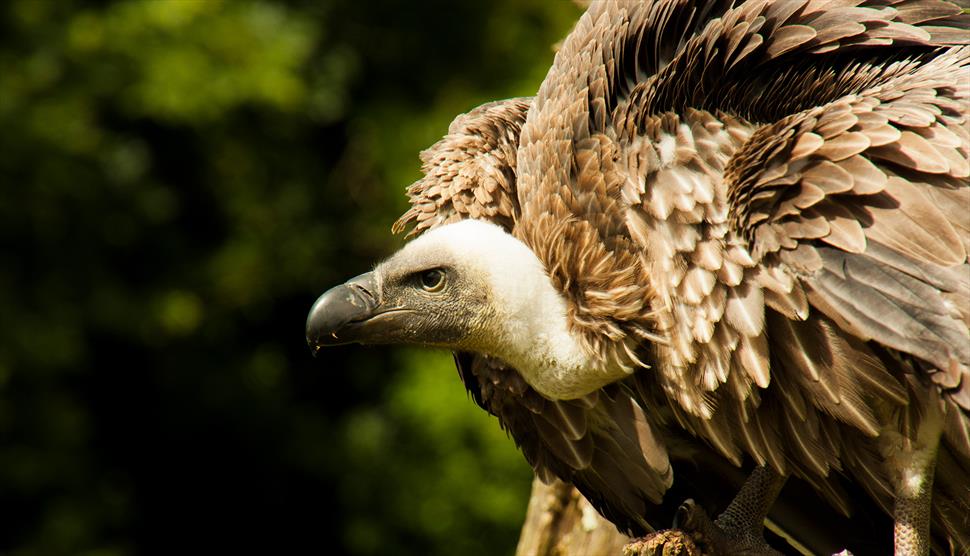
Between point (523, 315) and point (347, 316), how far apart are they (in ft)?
1.42

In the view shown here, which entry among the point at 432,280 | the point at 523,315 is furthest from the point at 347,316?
the point at 523,315

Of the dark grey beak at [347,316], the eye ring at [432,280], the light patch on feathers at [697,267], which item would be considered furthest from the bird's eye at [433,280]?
the light patch on feathers at [697,267]

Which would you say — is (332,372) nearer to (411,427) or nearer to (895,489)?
(411,427)

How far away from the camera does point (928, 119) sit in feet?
9.28

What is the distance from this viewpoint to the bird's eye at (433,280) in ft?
11.1

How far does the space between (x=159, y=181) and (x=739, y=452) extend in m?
5.26

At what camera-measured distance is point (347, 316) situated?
3.31 meters

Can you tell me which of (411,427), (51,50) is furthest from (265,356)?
(51,50)

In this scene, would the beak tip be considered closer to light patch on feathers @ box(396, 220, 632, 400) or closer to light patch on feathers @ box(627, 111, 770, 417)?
light patch on feathers @ box(396, 220, 632, 400)

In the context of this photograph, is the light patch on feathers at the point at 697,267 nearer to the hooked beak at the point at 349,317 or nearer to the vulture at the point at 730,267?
the vulture at the point at 730,267

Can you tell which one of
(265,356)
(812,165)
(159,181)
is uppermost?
(159,181)

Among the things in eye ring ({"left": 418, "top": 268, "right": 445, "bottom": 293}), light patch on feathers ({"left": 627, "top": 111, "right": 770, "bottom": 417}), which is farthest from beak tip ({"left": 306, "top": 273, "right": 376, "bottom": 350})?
light patch on feathers ({"left": 627, "top": 111, "right": 770, "bottom": 417})

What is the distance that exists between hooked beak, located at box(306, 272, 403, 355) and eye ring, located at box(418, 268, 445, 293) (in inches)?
3.7

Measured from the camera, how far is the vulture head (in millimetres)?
3258
